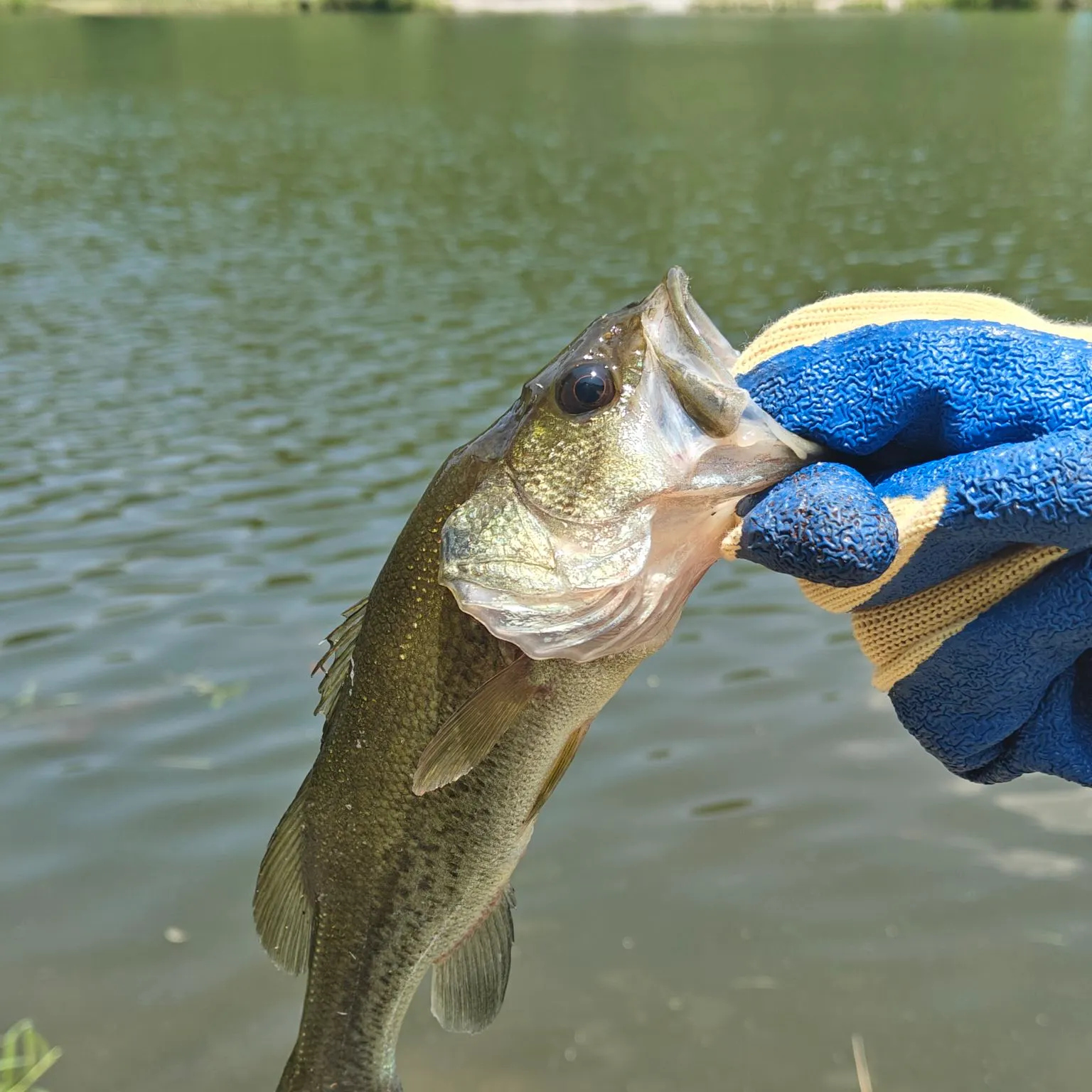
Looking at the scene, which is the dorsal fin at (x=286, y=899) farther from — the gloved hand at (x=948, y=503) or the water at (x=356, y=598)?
the water at (x=356, y=598)

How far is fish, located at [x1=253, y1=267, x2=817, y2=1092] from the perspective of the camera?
82.6 inches

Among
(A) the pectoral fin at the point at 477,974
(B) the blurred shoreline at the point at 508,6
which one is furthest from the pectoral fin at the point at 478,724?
(B) the blurred shoreline at the point at 508,6

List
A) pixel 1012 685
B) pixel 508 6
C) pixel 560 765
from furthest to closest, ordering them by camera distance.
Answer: pixel 508 6 < pixel 560 765 < pixel 1012 685

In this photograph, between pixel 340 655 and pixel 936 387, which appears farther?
pixel 340 655

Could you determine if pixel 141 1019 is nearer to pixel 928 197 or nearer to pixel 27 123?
pixel 928 197

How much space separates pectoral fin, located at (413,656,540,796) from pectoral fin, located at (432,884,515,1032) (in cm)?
58

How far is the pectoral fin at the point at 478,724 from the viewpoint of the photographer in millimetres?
2158

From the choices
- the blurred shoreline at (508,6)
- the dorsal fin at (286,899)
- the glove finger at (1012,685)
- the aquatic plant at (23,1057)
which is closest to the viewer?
the glove finger at (1012,685)

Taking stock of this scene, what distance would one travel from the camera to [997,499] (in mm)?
1844

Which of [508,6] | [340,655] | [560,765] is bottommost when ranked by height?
[508,6]

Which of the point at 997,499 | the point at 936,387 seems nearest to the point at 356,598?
the point at 936,387

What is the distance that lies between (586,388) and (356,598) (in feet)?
18.5

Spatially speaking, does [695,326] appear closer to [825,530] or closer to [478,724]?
[825,530]

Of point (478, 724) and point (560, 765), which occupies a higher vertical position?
point (478, 724)
